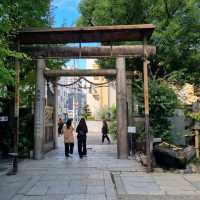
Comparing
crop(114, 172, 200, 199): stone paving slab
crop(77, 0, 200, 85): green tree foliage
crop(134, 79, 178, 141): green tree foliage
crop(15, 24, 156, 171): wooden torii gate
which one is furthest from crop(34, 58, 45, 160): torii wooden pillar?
crop(77, 0, 200, 85): green tree foliage

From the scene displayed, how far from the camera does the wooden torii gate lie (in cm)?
1598

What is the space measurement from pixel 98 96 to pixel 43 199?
6607 cm

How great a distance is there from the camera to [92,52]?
60.2 feet

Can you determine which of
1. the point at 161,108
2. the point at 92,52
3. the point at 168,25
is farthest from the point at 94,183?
the point at 168,25

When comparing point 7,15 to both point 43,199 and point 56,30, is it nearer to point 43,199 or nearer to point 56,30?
point 56,30

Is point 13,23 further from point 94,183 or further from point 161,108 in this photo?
point 161,108

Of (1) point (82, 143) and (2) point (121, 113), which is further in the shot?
(1) point (82, 143)

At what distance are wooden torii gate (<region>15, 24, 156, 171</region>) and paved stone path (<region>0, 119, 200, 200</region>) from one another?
133cm

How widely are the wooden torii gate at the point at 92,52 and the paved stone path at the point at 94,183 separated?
4.37 ft

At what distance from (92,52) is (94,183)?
712 centimetres

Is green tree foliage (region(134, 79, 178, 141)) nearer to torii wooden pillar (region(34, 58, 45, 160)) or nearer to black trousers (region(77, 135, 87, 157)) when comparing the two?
black trousers (region(77, 135, 87, 157))

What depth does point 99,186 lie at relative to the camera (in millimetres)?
12203

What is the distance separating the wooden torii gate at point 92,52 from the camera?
16.0 meters

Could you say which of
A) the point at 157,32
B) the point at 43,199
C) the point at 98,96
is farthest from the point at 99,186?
the point at 98,96
